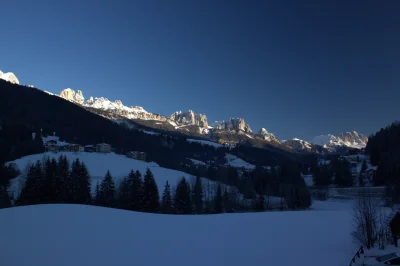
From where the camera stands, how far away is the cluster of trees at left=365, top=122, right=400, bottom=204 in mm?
61794

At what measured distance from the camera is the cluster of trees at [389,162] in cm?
6179

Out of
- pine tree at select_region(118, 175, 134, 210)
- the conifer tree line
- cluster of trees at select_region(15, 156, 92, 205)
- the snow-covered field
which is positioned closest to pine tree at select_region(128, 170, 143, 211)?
the conifer tree line

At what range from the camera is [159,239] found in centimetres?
1862

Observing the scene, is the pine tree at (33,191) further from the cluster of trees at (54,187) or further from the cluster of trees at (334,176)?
the cluster of trees at (334,176)

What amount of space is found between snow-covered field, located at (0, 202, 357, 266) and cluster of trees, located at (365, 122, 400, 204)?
41010mm

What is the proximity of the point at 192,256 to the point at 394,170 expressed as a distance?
88107 millimetres

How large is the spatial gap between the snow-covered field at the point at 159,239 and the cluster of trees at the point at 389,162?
135 feet

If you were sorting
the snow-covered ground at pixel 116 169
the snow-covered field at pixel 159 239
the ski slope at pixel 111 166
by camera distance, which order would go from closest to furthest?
the snow-covered field at pixel 159 239 → the snow-covered ground at pixel 116 169 → the ski slope at pixel 111 166

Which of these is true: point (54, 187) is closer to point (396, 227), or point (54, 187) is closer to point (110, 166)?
point (396, 227)

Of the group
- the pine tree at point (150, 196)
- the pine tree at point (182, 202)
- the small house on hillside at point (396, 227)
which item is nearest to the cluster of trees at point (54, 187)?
the pine tree at point (150, 196)

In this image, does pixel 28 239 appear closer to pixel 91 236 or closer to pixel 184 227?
pixel 91 236

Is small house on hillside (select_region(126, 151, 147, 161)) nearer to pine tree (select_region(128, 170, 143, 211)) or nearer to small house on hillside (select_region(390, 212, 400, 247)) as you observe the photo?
pine tree (select_region(128, 170, 143, 211))

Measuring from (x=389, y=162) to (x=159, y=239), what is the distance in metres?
98.7

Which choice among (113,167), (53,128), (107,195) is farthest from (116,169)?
(53,128)
